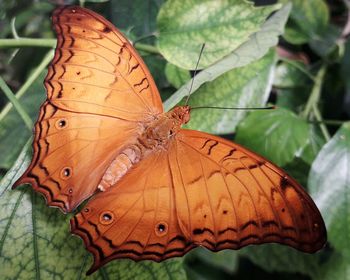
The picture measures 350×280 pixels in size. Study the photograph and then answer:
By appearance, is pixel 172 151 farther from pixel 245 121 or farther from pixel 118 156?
pixel 245 121

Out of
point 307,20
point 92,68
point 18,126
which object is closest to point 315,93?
point 307,20

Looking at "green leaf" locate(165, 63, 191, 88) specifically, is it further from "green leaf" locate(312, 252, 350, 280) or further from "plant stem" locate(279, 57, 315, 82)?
"green leaf" locate(312, 252, 350, 280)

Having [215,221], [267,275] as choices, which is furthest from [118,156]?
[267,275]

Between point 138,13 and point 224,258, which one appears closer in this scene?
point 138,13

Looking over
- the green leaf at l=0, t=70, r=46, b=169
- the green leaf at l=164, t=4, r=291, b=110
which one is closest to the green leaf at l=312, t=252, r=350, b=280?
the green leaf at l=164, t=4, r=291, b=110

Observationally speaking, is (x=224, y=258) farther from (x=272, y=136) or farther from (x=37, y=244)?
(x=37, y=244)

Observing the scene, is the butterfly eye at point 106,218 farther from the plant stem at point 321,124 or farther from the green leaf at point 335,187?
the plant stem at point 321,124
